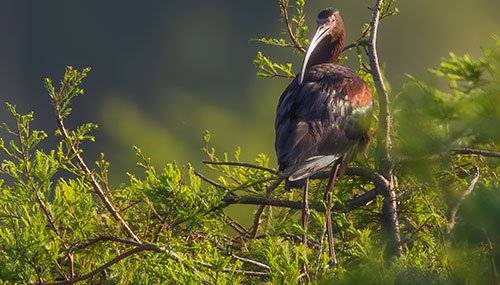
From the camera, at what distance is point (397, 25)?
68438mm

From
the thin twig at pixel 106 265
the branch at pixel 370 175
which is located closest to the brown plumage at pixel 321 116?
the branch at pixel 370 175

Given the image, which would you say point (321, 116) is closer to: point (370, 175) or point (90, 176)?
point (370, 175)

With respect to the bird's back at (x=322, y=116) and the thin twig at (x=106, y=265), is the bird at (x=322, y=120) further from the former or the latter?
the thin twig at (x=106, y=265)

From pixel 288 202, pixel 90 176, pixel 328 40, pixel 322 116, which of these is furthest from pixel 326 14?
pixel 90 176

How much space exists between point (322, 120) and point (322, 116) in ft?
0.08

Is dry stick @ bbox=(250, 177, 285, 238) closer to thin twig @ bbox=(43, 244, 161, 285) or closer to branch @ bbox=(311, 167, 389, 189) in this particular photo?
branch @ bbox=(311, 167, 389, 189)

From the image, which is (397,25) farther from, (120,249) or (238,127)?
(120,249)

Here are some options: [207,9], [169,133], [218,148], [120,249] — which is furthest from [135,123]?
[120,249]

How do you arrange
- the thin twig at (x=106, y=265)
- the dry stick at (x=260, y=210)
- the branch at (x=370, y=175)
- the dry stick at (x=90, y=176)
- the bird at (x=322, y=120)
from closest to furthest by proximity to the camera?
the thin twig at (x=106, y=265)
the dry stick at (x=90, y=176)
the branch at (x=370, y=175)
the dry stick at (x=260, y=210)
the bird at (x=322, y=120)

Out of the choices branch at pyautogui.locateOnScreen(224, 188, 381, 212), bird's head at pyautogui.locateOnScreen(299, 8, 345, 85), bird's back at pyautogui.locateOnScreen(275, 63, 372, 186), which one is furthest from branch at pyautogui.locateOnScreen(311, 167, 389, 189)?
bird's head at pyautogui.locateOnScreen(299, 8, 345, 85)

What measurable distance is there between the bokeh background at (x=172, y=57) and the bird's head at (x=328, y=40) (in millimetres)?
30074

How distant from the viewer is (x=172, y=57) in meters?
75.2

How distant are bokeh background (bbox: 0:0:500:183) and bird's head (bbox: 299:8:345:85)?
30074mm

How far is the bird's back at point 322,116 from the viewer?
7.09 m
